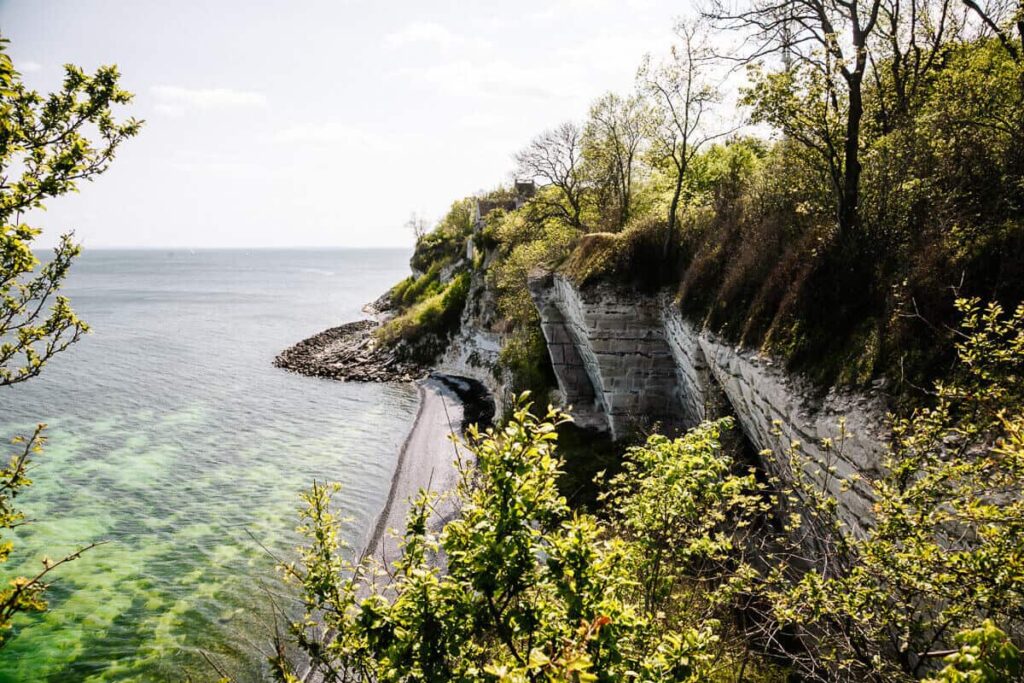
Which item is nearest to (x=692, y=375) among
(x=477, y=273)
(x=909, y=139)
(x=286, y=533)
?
(x=909, y=139)

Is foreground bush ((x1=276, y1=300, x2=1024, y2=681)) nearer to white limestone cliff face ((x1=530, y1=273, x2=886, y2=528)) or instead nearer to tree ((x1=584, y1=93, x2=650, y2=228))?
white limestone cliff face ((x1=530, y1=273, x2=886, y2=528))

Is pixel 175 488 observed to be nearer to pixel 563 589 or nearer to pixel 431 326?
pixel 563 589

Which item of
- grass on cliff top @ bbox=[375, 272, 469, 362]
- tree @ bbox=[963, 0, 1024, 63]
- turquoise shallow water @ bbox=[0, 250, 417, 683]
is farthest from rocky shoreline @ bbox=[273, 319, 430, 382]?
tree @ bbox=[963, 0, 1024, 63]

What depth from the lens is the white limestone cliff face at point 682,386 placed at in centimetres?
1028

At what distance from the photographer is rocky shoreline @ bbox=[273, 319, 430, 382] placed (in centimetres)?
5131

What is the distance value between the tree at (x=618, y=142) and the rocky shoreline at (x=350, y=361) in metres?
27.1

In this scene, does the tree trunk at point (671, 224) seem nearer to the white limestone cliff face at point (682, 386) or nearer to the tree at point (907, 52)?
the white limestone cliff face at point (682, 386)

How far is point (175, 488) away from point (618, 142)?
101 ft

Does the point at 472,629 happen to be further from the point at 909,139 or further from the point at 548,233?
the point at 548,233

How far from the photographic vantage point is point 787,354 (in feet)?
43.8

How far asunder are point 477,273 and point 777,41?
37.6 meters

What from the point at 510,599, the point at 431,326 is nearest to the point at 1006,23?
the point at 510,599

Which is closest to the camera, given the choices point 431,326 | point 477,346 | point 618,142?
point 618,142

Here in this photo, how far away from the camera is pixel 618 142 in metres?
30.9
